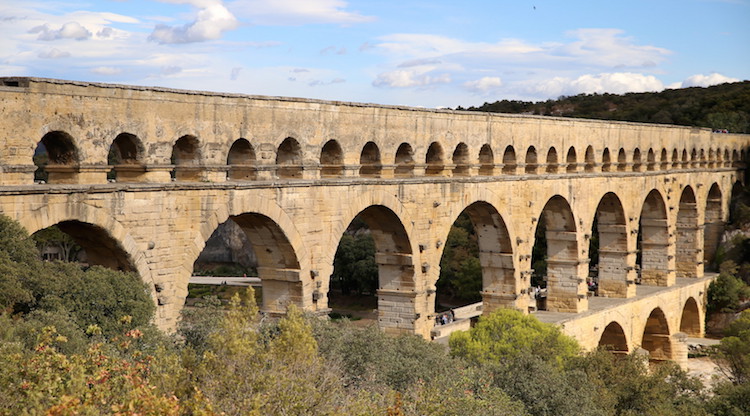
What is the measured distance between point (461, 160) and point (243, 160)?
8700mm

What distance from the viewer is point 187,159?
57.7ft

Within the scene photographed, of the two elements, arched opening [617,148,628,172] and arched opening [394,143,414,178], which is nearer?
arched opening [394,143,414,178]

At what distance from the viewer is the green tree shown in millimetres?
24203

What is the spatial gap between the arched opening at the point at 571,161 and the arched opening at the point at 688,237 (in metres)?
12.6

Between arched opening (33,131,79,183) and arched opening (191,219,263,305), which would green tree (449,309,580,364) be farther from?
arched opening (191,219,263,305)

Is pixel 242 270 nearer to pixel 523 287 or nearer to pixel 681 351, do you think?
pixel 681 351

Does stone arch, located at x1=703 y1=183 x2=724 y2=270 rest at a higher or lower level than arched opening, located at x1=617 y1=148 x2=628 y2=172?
lower

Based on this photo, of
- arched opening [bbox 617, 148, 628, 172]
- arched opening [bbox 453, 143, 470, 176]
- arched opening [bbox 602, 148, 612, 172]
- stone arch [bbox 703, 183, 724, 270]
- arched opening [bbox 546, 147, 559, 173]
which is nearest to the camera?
arched opening [bbox 453, 143, 470, 176]

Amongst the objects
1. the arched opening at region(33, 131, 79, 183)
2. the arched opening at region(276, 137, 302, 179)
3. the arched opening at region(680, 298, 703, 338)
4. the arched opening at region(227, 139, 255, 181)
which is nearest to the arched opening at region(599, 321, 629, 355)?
the arched opening at region(680, 298, 703, 338)

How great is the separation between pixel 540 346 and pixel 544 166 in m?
7.56

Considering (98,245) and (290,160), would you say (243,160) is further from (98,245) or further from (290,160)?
(98,245)

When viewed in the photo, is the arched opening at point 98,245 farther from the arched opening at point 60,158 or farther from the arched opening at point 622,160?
the arched opening at point 622,160

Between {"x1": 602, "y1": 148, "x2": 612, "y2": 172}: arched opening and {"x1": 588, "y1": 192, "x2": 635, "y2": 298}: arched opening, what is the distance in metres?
1.18

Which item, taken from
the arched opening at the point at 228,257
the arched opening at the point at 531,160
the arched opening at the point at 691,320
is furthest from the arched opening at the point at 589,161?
the arched opening at the point at 228,257
